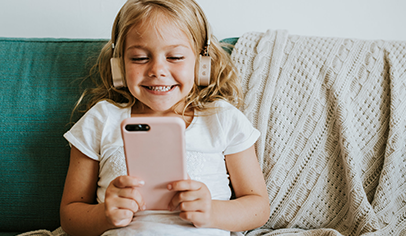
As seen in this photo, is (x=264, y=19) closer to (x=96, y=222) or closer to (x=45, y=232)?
(x=96, y=222)

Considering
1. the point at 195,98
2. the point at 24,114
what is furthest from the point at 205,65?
the point at 24,114

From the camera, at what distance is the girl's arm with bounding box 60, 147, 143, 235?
24.8 inches

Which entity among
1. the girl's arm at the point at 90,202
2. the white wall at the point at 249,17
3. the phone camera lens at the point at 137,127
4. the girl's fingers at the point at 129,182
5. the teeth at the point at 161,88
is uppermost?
the white wall at the point at 249,17

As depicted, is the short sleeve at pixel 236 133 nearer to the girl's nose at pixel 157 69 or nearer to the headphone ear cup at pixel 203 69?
the headphone ear cup at pixel 203 69

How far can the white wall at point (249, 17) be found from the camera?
1.17 m

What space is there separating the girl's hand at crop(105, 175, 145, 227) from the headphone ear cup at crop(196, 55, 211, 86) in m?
0.37

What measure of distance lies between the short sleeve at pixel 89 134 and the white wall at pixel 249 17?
54 cm

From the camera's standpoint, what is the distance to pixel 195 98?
2.98 ft

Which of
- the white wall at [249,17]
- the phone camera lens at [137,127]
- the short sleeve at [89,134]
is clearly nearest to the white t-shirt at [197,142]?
the short sleeve at [89,134]

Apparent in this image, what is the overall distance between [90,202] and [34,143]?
30 centimetres

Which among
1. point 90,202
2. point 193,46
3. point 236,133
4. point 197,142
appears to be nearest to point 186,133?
point 197,142

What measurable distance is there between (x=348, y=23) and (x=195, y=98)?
75cm

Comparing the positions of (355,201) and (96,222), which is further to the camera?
(355,201)

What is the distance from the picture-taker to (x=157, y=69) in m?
0.74
